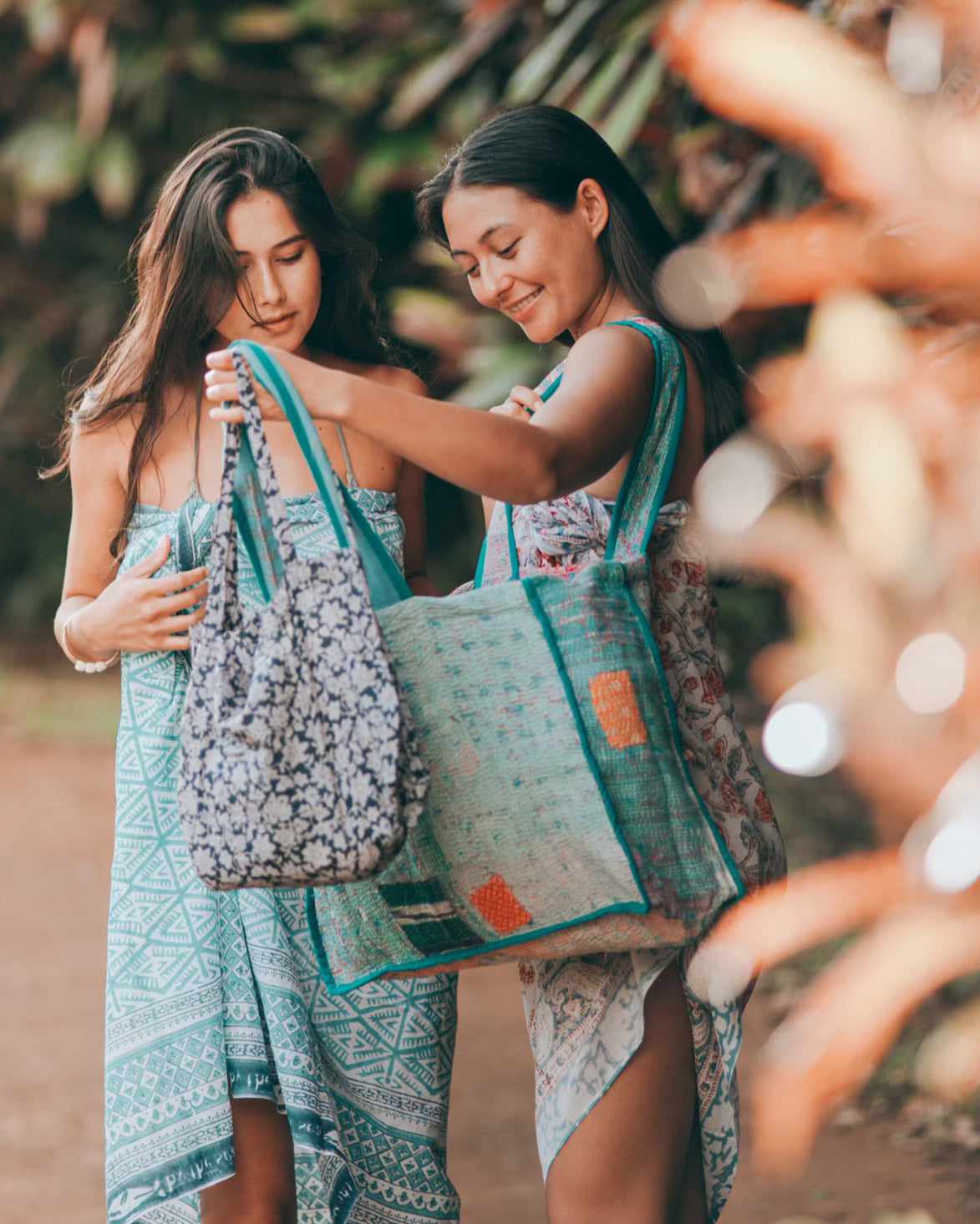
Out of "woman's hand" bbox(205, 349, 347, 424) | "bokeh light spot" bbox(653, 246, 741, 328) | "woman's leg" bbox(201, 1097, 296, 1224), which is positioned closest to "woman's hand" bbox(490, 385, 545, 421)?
"bokeh light spot" bbox(653, 246, 741, 328)

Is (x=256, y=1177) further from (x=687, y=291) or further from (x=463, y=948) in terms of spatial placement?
(x=687, y=291)

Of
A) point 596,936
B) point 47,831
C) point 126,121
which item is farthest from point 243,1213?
point 126,121

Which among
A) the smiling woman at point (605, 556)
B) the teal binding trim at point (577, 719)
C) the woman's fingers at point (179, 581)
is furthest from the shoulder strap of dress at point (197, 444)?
the teal binding trim at point (577, 719)

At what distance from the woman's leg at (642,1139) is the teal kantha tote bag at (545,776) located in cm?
19

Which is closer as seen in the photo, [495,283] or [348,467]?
[495,283]

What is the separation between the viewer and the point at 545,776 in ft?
5.40

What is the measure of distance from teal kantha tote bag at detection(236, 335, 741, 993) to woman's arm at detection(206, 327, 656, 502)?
0.13 m

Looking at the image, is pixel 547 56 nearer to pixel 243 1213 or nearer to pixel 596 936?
pixel 596 936

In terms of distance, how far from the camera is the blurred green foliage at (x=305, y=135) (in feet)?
11.6

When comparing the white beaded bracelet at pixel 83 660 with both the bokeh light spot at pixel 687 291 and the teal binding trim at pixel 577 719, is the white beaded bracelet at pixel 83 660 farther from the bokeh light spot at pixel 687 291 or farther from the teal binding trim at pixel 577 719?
the bokeh light spot at pixel 687 291

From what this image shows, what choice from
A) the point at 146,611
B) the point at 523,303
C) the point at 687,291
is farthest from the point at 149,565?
the point at 687,291

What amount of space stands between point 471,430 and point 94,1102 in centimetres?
338

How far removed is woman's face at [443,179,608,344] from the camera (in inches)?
74.3

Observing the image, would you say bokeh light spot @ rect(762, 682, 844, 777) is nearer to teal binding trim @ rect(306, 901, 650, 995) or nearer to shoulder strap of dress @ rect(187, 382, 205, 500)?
teal binding trim @ rect(306, 901, 650, 995)
